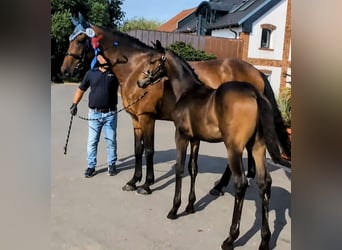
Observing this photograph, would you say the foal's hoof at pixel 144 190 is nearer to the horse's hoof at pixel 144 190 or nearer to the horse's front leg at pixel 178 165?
the horse's hoof at pixel 144 190

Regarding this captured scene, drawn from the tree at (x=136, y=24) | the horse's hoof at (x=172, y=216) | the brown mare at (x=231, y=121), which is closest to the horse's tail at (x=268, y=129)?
the brown mare at (x=231, y=121)

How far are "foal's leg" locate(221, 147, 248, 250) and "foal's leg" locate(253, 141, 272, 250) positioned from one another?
126mm

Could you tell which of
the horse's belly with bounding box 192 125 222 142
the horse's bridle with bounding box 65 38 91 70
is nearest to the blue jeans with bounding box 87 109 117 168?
the horse's bridle with bounding box 65 38 91 70

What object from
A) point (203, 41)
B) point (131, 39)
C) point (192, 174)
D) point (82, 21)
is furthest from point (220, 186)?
point (203, 41)

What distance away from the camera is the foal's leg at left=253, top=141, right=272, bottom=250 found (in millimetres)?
2662

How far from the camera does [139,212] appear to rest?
3.34 m

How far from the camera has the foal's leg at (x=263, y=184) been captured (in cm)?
266

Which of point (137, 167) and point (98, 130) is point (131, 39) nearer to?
point (98, 130)

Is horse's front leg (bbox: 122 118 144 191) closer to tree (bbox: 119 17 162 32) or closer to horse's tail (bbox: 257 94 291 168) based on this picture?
tree (bbox: 119 17 162 32)

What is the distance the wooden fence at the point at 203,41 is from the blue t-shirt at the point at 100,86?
2.11 m

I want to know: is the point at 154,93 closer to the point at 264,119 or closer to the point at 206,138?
the point at 206,138

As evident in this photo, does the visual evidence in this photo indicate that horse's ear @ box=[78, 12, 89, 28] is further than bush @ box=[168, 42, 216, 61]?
No

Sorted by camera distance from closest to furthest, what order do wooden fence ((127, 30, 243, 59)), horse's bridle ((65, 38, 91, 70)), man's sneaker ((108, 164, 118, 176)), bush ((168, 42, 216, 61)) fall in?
horse's bridle ((65, 38, 91, 70)), man's sneaker ((108, 164, 118, 176)), wooden fence ((127, 30, 243, 59)), bush ((168, 42, 216, 61))

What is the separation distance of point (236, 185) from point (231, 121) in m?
0.47
